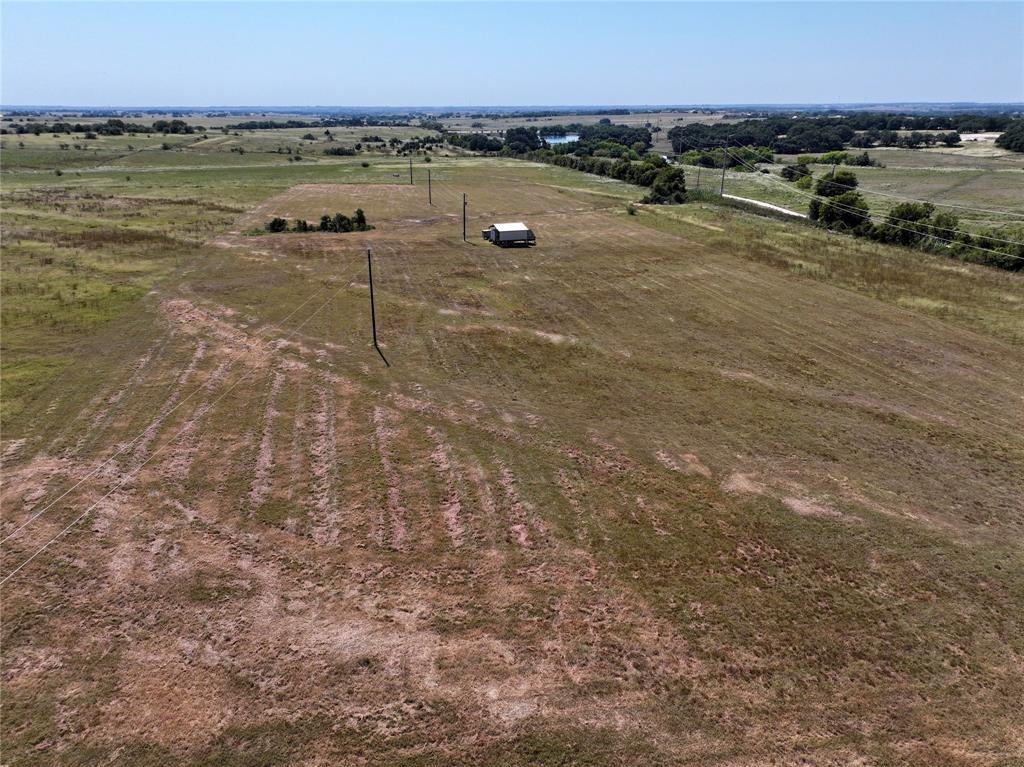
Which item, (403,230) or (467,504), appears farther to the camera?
(403,230)

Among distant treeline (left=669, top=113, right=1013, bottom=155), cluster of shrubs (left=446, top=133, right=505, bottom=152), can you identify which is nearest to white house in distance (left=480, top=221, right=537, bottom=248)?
distant treeline (left=669, top=113, right=1013, bottom=155)

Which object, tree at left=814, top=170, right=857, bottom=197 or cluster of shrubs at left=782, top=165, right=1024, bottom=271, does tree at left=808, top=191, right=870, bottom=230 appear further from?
tree at left=814, top=170, right=857, bottom=197

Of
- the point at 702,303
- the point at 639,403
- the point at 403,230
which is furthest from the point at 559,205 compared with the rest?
the point at 639,403

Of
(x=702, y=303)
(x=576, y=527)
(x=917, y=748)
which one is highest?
(x=702, y=303)

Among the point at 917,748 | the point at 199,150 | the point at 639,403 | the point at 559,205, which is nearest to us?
the point at 917,748

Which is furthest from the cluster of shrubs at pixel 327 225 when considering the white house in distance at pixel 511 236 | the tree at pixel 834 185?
the tree at pixel 834 185

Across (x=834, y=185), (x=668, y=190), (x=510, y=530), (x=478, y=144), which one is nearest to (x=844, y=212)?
(x=834, y=185)

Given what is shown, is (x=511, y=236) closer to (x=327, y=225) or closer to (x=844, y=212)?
(x=327, y=225)

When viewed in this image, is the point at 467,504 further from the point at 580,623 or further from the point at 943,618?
the point at 943,618
